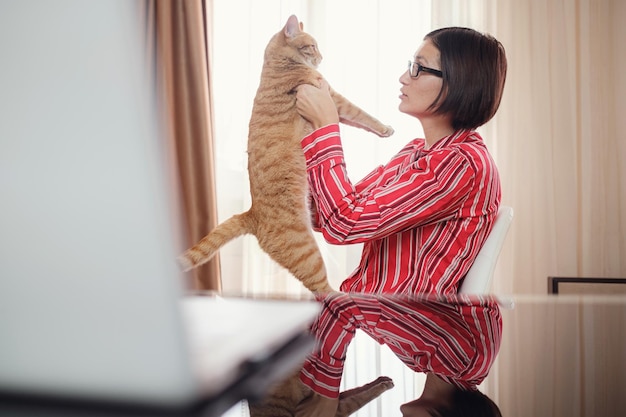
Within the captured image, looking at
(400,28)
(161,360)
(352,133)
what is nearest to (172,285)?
(161,360)

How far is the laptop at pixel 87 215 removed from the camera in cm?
19

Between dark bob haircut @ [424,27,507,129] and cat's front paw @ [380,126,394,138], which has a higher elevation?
dark bob haircut @ [424,27,507,129]

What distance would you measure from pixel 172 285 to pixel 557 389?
0.23 m

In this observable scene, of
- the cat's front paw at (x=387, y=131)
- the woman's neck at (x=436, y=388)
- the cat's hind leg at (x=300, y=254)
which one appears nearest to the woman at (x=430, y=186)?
the cat's hind leg at (x=300, y=254)

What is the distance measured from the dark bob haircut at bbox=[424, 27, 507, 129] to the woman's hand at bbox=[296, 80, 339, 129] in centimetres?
27

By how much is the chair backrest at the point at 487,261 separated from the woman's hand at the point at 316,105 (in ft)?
1.46

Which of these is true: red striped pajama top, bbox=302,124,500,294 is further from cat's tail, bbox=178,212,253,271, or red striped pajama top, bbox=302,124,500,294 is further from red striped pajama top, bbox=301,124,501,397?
cat's tail, bbox=178,212,253,271

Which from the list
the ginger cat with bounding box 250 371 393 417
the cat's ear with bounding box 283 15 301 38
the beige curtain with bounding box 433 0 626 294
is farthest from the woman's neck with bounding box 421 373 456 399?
the beige curtain with bounding box 433 0 626 294

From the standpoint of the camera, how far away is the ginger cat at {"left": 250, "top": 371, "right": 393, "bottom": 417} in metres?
0.26

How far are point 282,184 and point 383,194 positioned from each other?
425 mm

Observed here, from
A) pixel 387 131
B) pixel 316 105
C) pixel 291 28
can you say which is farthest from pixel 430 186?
pixel 291 28

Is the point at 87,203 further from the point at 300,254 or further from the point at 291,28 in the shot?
the point at 291,28

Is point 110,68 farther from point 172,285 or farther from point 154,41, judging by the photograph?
point 154,41

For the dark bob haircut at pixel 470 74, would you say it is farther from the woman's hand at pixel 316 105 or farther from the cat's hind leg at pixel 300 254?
the cat's hind leg at pixel 300 254
